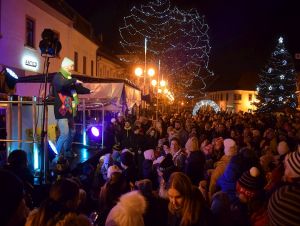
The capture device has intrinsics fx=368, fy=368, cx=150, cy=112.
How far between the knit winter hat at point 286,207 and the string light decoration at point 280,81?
45151 mm

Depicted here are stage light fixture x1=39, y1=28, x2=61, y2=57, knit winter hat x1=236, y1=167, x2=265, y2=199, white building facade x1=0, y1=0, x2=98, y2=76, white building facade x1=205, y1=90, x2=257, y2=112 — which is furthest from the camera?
white building facade x1=205, y1=90, x2=257, y2=112

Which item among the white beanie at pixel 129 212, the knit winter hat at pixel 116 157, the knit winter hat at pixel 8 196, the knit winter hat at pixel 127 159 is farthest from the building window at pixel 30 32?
the knit winter hat at pixel 8 196

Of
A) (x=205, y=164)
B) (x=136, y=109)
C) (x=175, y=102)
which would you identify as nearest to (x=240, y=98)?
(x=175, y=102)

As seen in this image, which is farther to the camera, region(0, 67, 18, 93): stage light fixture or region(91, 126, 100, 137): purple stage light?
region(91, 126, 100, 137): purple stage light

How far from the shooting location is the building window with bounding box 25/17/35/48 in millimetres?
20188

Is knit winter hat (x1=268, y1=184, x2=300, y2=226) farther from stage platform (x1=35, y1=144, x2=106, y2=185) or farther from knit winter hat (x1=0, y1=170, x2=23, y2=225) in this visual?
stage platform (x1=35, y1=144, x2=106, y2=185)

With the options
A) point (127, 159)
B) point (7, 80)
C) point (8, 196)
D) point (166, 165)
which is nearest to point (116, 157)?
point (127, 159)

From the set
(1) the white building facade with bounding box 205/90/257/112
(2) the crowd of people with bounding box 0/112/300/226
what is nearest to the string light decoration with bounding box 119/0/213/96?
(2) the crowd of people with bounding box 0/112/300/226

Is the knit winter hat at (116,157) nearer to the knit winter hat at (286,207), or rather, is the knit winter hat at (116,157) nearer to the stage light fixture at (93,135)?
the stage light fixture at (93,135)

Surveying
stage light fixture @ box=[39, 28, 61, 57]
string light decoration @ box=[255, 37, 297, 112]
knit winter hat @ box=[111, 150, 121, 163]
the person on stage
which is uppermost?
string light decoration @ box=[255, 37, 297, 112]

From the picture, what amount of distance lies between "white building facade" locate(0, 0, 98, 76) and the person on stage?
25.3ft

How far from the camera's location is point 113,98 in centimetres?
1332

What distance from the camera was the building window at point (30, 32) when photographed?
20.2 metres

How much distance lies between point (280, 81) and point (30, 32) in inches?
1349
